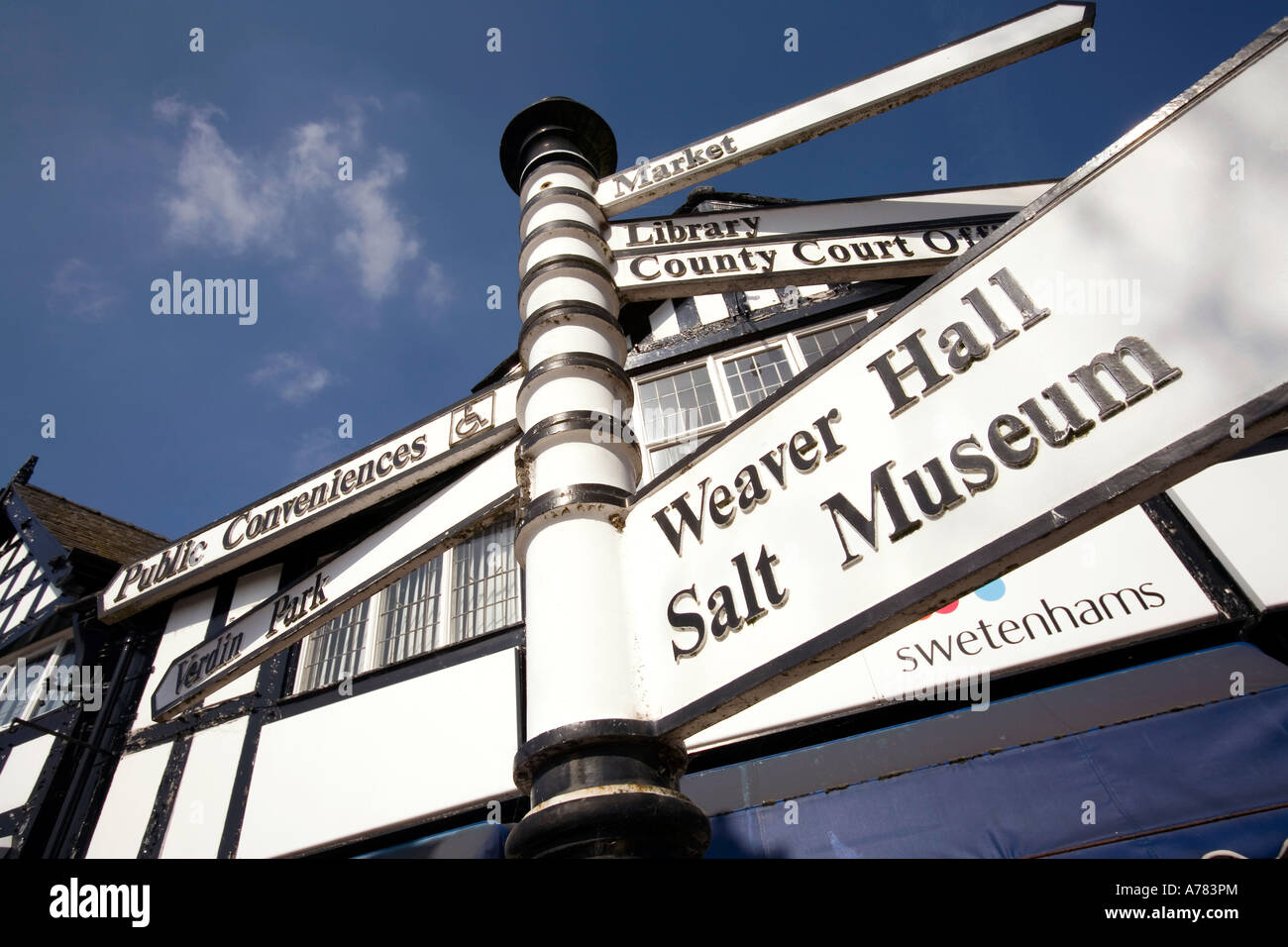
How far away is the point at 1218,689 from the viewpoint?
489 centimetres

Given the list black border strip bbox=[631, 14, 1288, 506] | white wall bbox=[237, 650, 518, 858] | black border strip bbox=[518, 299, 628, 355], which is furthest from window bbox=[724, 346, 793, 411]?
black border strip bbox=[631, 14, 1288, 506]

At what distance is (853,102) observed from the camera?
10.3 feet

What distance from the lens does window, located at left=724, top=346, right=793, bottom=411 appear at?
331 inches

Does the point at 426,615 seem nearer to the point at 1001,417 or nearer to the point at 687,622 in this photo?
the point at 687,622

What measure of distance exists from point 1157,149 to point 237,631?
9.93 ft

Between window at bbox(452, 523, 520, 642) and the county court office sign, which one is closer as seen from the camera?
the county court office sign

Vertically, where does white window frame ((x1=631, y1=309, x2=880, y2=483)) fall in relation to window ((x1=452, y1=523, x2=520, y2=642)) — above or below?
above

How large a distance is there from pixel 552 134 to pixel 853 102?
1.37m

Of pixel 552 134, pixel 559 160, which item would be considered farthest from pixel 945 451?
pixel 552 134

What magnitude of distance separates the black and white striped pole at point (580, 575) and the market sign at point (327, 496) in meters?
0.37

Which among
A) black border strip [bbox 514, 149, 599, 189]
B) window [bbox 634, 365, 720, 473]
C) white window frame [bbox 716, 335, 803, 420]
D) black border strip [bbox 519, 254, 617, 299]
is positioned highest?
white window frame [bbox 716, 335, 803, 420]

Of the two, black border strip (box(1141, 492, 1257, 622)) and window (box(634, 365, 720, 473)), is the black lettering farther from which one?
window (box(634, 365, 720, 473))

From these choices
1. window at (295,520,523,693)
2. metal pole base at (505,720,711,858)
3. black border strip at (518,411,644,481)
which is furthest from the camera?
window at (295,520,523,693)

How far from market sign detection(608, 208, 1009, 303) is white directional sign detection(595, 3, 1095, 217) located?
211 mm
